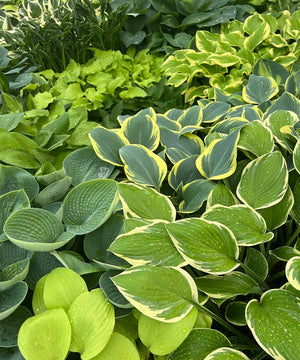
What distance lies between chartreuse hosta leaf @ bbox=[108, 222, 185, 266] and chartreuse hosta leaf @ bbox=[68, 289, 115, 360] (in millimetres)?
95

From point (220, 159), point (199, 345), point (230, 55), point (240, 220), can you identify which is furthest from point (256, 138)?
point (230, 55)

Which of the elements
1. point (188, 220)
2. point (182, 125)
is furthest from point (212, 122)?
point (188, 220)

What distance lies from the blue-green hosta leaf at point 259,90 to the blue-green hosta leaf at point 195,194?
0.56 meters

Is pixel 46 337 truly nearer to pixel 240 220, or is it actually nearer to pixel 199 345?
pixel 199 345

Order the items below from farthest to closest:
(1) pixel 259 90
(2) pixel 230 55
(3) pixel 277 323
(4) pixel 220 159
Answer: (2) pixel 230 55 < (1) pixel 259 90 < (4) pixel 220 159 < (3) pixel 277 323

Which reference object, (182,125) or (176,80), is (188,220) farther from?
(176,80)

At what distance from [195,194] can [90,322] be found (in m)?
0.37

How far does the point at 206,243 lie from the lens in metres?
0.71

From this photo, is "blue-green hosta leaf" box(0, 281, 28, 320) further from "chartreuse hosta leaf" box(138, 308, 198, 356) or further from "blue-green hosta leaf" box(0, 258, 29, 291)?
"chartreuse hosta leaf" box(138, 308, 198, 356)

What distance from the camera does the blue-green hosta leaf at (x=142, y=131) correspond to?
101cm

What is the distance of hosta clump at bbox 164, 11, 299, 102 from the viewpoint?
180 cm

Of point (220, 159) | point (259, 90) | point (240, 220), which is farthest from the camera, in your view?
point (259, 90)

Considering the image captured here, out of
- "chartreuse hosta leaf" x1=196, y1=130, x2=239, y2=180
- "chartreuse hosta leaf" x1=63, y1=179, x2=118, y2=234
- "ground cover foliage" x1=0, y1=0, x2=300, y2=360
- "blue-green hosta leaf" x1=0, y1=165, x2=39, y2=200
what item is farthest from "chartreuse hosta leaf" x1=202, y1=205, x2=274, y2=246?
"blue-green hosta leaf" x1=0, y1=165, x2=39, y2=200

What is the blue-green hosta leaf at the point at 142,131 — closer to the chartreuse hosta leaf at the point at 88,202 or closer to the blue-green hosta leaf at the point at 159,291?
the chartreuse hosta leaf at the point at 88,202
